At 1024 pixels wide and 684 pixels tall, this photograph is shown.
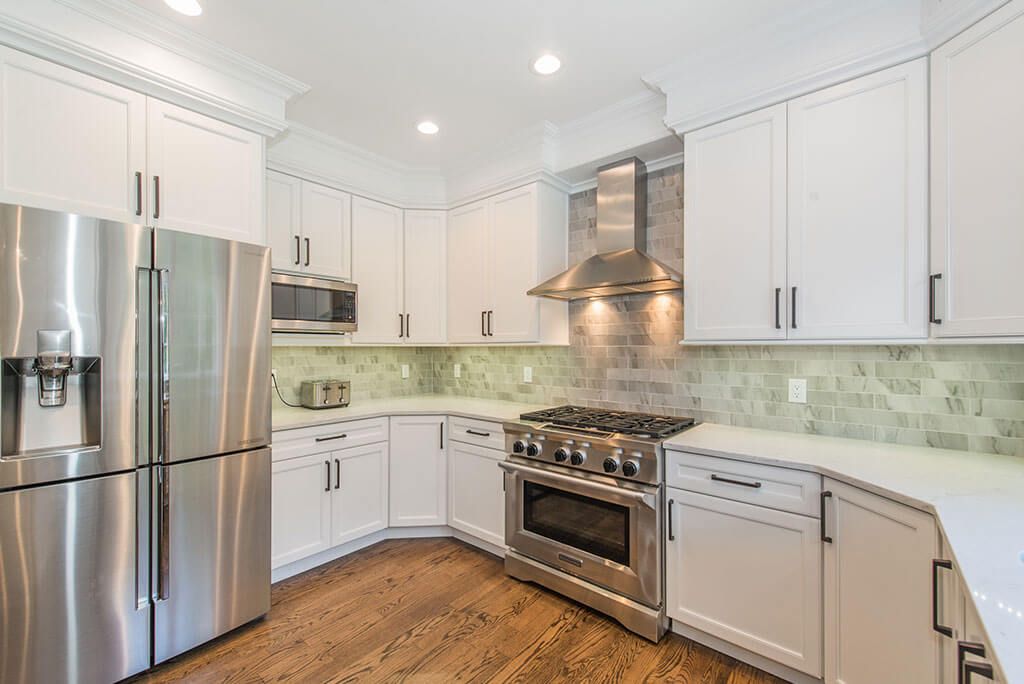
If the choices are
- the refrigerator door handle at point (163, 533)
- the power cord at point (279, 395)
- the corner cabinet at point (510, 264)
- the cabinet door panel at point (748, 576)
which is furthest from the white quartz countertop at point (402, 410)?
the cabinet door panel at point (748, 576)

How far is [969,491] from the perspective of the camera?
1.39m

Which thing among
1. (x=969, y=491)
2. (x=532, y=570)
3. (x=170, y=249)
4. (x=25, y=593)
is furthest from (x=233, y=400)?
(x=969, y=491)

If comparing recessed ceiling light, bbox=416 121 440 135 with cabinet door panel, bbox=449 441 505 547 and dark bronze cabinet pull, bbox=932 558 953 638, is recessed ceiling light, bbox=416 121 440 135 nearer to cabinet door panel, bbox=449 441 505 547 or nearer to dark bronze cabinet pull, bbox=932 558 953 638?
cabinet door panel, bbox=449 441 505 547

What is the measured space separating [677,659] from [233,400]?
2.38m

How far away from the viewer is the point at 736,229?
86.7 inches

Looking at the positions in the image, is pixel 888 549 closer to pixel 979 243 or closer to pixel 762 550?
pixel 762 550

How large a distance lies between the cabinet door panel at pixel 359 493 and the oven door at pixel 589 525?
950 millimetres

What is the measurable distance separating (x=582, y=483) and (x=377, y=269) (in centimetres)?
219

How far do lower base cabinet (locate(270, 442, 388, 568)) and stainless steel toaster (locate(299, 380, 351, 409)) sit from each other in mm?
443

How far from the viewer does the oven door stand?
2.13 metres

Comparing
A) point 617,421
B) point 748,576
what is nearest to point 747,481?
point 748,576

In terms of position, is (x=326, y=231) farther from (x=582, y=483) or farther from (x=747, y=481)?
(x=747, y=481)

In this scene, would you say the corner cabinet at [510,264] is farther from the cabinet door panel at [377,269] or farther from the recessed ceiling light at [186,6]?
the recessed ceiling light at [186,6]

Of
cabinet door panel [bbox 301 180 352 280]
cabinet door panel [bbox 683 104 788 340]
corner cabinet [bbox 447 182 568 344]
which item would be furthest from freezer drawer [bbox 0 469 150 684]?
cabinet door panel [bbox 683 104 788 340]
